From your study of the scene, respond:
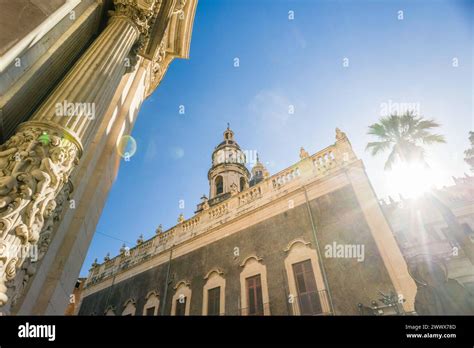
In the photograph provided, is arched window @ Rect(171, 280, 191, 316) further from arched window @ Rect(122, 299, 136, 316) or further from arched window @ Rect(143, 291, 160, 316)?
arched window @ Rect(122, 299, 136, 316)

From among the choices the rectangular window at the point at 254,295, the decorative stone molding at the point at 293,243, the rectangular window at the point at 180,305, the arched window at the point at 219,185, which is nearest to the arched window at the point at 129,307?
the rectangular window at the point at 180,305

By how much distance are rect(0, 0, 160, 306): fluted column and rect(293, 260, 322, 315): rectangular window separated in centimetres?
Answer: 983

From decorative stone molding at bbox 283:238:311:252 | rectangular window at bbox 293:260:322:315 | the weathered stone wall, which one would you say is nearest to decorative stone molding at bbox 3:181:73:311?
rectangular window at bbox 293:260:322:315

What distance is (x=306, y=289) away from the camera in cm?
983

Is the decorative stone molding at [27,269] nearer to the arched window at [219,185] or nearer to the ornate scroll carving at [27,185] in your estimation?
the ornate scroll carving at [27,185]

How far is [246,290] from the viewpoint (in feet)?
37.1

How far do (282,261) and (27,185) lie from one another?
1066cm

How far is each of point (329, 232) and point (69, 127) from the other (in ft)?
34.0

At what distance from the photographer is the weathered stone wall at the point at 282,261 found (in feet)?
29.0

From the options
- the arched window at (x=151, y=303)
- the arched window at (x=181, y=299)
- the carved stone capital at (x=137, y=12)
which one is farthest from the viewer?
the arched window at (x=151, y=303)

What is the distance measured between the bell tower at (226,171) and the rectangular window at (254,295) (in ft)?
46.6

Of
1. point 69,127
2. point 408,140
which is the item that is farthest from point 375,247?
point 69,127

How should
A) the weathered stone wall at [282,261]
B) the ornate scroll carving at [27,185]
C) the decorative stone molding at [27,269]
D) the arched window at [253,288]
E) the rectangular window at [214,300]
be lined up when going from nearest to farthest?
the ornate scroll carving at [27,185] → the decorative stone molding at [27,269] → the weathered stone wall at [282,261] → the arched window at [253,288] → the rectangular window at [214,300]

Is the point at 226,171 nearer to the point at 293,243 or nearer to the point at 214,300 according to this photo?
the point at 214,300
